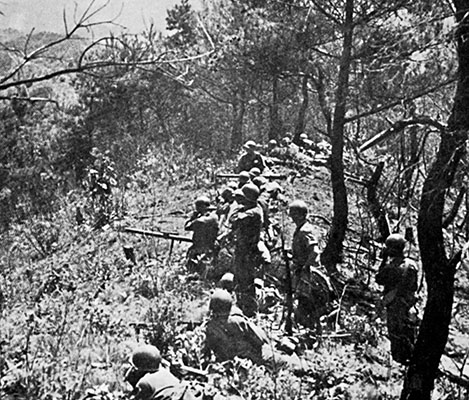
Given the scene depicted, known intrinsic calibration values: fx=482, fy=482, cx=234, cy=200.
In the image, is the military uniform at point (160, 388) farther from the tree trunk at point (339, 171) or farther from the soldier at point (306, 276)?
the tree trunk at point (339, 171)

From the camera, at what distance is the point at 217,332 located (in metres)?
5.00

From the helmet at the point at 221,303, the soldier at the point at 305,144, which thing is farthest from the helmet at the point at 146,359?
the soldier at the point at 305,144

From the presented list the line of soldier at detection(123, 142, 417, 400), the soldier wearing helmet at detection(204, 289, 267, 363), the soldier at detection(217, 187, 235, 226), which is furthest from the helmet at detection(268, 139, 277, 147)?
the soldier wearing helmet at detection(204, 289, 267, 363)

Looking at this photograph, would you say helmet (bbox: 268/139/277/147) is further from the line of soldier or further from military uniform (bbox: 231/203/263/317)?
military uniform (bbox: 231/203/263/317)

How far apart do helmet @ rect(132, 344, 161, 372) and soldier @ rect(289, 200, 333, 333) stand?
2.59 meters

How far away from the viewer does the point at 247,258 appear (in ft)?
20.4

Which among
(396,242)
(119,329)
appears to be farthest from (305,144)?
(119,329)

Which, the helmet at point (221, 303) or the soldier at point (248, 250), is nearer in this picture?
the helmet at point (221, 303)

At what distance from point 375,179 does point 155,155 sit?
8803 mm

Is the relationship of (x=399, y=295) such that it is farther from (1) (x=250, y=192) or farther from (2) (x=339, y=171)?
(2) (x=339, y=171)

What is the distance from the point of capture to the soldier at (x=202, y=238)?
7.08 meters

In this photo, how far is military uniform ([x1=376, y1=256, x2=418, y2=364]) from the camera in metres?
5.39

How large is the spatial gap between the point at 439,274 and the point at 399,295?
3.30ft

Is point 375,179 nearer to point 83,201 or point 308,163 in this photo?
point 308,163
